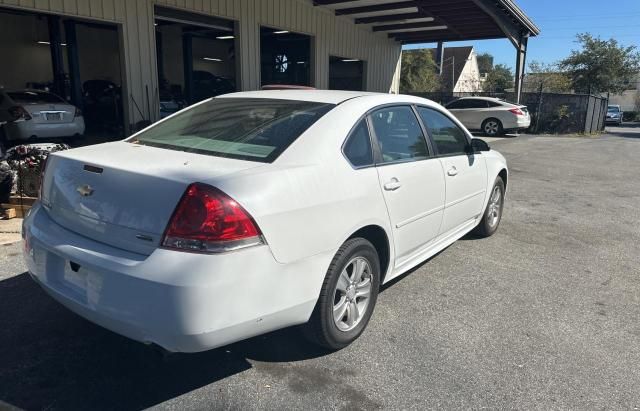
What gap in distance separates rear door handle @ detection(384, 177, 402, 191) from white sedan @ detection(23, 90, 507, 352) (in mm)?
18

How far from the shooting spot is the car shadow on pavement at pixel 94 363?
250 cm

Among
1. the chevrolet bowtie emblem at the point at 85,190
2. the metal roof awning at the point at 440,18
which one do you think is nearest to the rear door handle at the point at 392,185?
the chevrolet bowtie emblem at the point at 85,190

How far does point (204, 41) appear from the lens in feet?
82.0

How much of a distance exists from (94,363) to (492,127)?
63.0ft

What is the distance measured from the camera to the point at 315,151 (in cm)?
280

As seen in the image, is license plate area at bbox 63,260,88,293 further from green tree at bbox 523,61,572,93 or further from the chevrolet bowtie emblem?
green tree at bbox 523,61,572,93

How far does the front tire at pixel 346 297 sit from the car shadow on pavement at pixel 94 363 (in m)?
0.19

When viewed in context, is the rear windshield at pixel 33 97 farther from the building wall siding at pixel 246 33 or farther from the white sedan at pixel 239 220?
the white sedan at pixel 239 220

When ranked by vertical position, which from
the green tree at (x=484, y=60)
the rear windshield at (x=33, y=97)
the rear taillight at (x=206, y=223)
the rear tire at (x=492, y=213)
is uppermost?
the green tree at (x=484, y=60)

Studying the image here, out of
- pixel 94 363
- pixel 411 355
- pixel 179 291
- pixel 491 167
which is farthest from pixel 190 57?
pixel 179 291

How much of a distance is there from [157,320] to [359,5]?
42.8ft

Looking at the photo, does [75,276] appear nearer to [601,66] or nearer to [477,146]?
[477,146]

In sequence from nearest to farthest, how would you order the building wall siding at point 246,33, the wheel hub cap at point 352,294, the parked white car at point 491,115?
the wheel hub cap at point 352,294, the building wall siding at point 246,33, the parked white car at point 491,115

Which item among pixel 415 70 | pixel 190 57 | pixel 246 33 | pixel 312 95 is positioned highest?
pixel 415 70
